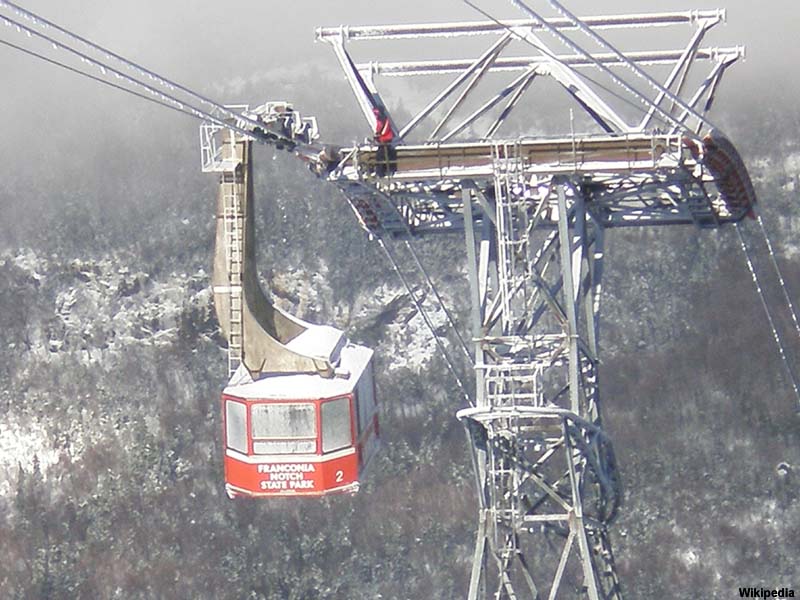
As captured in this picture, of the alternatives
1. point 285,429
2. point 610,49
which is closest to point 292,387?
point 285,429

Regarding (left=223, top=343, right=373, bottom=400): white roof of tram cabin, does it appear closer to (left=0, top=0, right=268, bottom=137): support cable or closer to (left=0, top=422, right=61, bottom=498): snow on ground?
(left=0, top=0, right=268, bottom=137): support cable

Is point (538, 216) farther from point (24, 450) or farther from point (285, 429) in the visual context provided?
point (24, 450)

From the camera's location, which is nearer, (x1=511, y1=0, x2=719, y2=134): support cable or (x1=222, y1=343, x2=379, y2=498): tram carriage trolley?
(x1=511, y1=0, x2=719, y2=134): support cable

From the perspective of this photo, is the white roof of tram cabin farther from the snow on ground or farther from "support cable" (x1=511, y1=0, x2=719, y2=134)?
the snow on ground

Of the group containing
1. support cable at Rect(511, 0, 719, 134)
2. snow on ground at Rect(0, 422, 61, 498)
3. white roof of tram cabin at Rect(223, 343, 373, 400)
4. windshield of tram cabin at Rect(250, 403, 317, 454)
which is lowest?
snow on ground at Rect(0, 422, 61, 498)

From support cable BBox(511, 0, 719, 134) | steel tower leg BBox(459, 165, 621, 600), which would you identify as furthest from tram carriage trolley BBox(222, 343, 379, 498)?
support cable BBox(511, 0, 719, 134)

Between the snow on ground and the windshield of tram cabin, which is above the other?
the windshield of tram cabin

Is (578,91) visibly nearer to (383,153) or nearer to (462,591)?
(383,153)

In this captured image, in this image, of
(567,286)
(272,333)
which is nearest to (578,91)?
(567,286)
